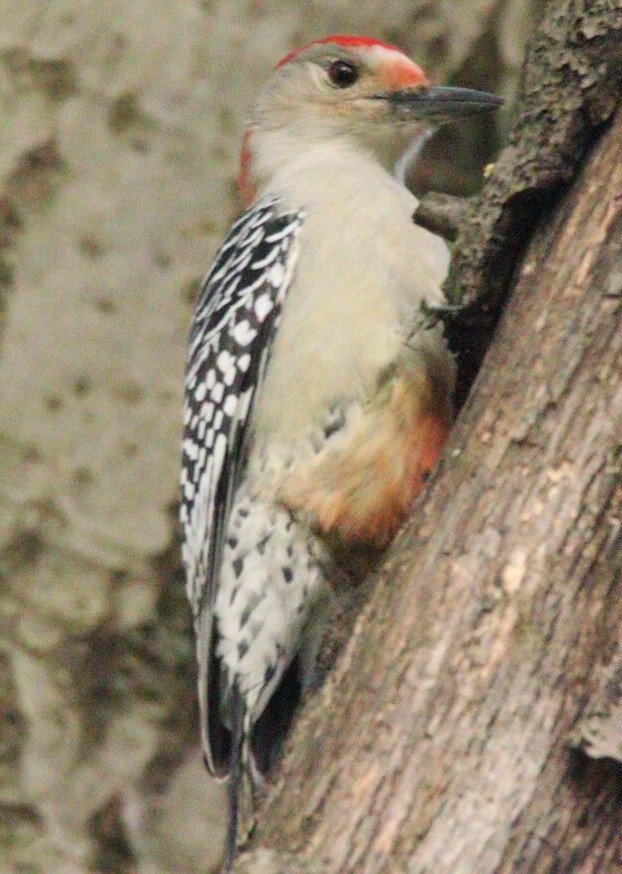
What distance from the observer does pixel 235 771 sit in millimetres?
3846

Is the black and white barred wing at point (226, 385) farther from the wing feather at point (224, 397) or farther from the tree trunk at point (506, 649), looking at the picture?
the tree trunk at point (506, 649)

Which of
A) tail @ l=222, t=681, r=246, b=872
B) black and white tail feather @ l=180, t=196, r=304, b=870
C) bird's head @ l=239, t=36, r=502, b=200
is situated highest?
bird's head @ l=239, t=36, r=502, b=200

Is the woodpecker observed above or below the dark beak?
below

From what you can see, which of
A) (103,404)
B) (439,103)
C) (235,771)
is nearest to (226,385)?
(103,404)

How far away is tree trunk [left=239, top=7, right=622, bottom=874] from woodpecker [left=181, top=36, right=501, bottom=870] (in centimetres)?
67

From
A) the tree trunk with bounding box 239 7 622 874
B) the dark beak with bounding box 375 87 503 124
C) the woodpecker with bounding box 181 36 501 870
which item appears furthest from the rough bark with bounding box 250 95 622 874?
the dark beak with bounding box 375 87 503 124

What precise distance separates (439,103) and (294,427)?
1252 millimetres

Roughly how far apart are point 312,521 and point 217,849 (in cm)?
140

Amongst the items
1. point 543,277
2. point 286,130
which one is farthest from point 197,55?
point 543,277

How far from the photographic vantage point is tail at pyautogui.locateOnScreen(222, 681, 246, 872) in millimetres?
3679

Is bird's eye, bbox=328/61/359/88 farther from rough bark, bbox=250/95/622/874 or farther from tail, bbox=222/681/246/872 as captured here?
tail, bbox=222/681/246/872

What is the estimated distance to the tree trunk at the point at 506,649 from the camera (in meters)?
2.74

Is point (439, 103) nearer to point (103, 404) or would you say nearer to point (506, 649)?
point (103, 404)

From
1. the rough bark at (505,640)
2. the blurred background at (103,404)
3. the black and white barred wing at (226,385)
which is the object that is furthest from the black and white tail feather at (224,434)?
the rough bark at (505,640)
